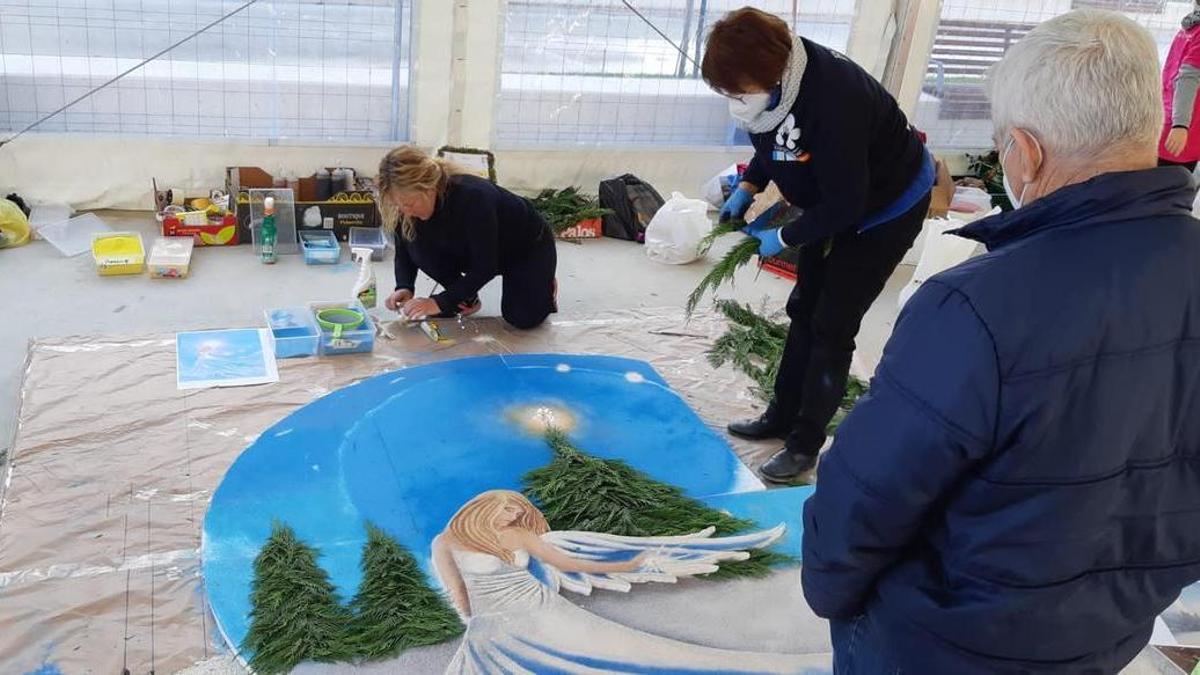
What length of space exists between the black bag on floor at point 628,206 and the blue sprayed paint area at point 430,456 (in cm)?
183

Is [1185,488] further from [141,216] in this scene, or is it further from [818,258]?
[141,216]

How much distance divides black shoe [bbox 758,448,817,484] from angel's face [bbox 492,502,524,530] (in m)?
0.88

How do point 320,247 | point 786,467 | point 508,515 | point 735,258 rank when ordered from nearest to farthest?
point 508,515 → point 786,467 → point 735,258 → point 320,247

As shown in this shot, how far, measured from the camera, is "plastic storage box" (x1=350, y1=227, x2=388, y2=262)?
15.7 ft

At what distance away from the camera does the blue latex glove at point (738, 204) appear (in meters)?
3.12

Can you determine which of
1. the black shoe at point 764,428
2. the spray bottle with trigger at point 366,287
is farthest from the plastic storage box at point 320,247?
the black shoe at point 764,428

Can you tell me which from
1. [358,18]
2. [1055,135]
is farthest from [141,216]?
[1055,135]

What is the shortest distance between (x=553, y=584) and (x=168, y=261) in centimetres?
271

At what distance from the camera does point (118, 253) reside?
4.20 m

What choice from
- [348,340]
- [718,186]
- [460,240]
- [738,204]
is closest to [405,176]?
[460,240]

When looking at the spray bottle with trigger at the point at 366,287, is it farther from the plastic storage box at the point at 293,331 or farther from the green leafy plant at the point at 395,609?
the green leafy plant at the point at 395,609

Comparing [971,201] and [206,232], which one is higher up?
[971,201]

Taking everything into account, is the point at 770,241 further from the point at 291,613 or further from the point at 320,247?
the point at 320,247

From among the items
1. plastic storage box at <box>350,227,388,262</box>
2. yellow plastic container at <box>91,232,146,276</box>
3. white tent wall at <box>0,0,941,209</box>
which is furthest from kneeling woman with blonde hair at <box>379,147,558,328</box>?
white tent wall at <box>0,0,941,209</box>
